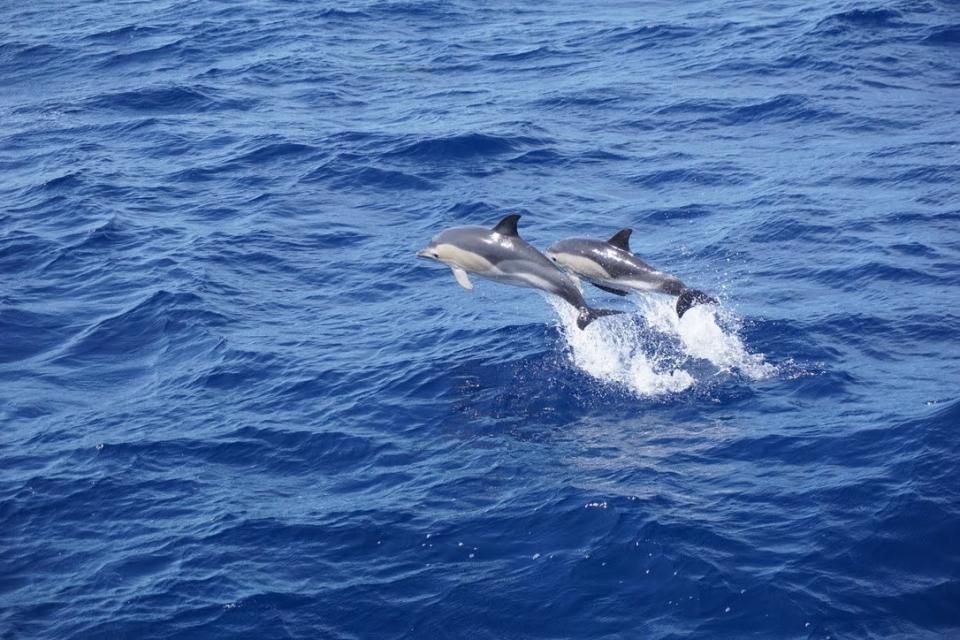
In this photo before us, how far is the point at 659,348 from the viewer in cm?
1967

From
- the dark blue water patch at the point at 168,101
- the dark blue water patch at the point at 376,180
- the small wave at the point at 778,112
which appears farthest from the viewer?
the dark blue water patch at the point at 168,101

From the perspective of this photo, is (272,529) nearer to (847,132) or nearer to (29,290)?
(29,290)

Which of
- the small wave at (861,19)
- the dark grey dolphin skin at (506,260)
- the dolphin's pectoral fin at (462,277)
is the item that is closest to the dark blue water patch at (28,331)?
the dark grey dolphin skin at (506,260)

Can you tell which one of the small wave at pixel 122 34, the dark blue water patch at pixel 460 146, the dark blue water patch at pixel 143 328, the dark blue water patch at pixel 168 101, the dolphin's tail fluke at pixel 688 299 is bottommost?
the dark blue water patch at pixel 143 328

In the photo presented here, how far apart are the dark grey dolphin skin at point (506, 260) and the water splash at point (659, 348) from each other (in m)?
1.64

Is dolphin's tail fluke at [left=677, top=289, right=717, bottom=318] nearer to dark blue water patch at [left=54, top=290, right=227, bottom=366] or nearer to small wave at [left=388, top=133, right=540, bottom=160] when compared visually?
dark blue water patch at [left=54, top=290, right=227, bottom=366]

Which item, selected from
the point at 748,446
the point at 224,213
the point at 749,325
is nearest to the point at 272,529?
the point at 748,446

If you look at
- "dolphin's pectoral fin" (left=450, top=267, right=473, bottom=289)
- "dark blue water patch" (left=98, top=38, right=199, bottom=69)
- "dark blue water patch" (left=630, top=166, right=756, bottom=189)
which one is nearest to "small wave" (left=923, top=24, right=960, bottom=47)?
"dark blue water patch" (left=630, top=166, right=756, bottom=189)

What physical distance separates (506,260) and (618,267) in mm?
1581

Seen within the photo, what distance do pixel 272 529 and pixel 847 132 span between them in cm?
1783

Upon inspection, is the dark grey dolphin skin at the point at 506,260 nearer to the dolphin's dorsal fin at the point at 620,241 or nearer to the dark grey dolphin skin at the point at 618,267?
the dark grey dolphin skin at the point at 618,267

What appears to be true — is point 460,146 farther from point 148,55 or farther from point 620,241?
point 148,55

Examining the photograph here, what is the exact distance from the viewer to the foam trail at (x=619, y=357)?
18625mm

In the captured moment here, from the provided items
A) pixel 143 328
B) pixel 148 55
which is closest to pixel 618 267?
pixel 143 328
